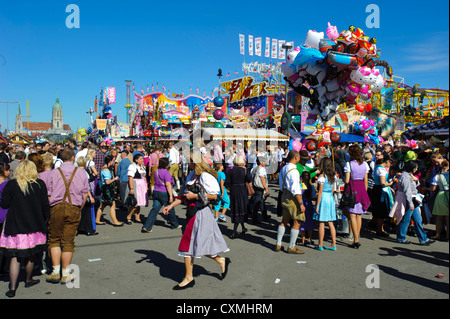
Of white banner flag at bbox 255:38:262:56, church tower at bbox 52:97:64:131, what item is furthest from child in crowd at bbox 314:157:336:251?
church tower at bbox 52:97:64:131

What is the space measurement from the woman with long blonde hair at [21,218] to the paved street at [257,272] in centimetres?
47

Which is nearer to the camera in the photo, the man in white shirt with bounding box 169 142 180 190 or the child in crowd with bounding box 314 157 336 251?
the child in crowd with bounding box 314 157 336 251

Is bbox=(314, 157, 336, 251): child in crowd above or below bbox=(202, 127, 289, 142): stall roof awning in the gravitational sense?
below

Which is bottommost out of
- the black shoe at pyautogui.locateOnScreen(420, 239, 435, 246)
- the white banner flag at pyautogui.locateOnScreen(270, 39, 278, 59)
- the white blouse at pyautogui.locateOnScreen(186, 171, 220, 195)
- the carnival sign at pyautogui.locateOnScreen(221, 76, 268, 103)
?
the black shoe at pyautogui.locateOnScreen(420, 239, 435, 246)

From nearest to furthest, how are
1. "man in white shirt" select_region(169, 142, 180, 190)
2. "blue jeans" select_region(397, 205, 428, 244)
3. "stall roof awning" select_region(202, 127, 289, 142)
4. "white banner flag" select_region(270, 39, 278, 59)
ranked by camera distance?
"blue jeans" select_region(397, 205, 428, 244) < "man in white shirt" select_region(169, 142, 180, 190) < "stall roof awning" select_region(202, 127, 289, 142) < "white banner flag" select_region(270, 39, 278, 59)

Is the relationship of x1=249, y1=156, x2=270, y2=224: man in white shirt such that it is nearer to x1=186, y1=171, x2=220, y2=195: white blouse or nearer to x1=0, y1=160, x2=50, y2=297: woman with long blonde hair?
x1=186, y1=171, x2=220, y2=195: white blouse

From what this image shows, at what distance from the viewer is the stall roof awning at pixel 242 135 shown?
16984mm

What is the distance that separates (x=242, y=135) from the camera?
17281 mm

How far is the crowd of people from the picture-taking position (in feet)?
14.3

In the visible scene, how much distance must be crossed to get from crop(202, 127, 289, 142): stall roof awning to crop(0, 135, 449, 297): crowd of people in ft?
23.1

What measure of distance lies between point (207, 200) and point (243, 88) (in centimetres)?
3295

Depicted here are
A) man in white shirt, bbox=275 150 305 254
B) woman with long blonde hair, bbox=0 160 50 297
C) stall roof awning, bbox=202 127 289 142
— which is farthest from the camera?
stall roof awning, bbox=202 127 289 142
